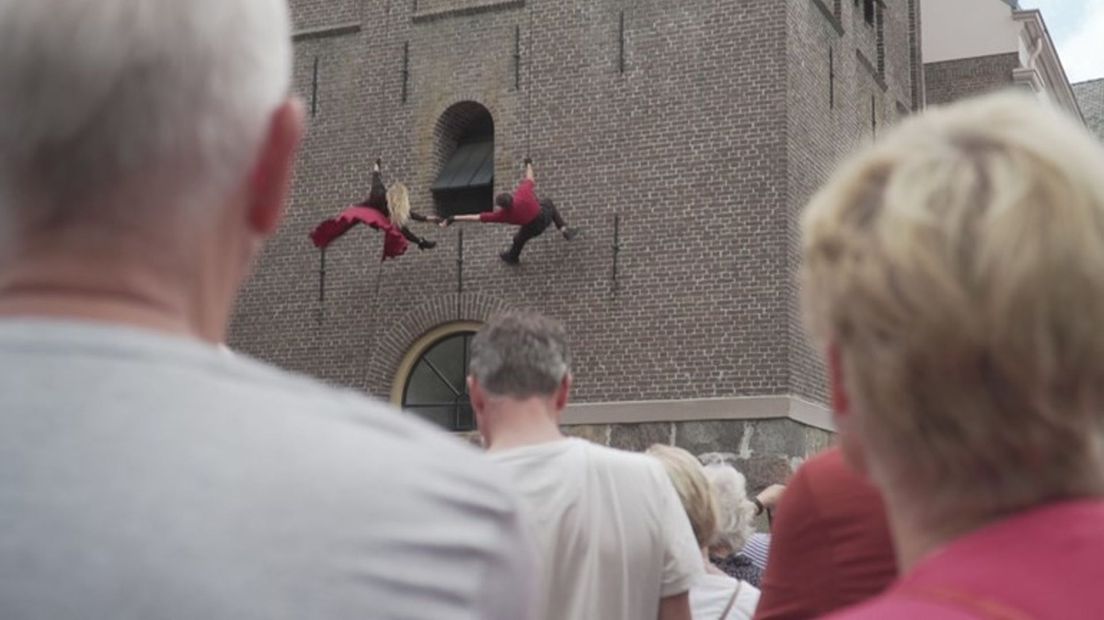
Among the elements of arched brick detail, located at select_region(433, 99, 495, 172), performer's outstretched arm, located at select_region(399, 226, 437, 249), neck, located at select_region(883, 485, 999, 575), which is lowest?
neck, located at select_region(883, 485, 999, 575)

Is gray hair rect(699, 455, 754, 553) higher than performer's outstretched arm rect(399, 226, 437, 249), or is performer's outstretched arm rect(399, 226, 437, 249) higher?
performer's outstretched arm rect(399, 226, 437, 249)

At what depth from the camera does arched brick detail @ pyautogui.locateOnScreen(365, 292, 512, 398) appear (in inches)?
506

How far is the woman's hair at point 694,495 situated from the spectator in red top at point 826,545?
1808mm

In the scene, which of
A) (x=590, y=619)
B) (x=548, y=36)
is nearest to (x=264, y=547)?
(x=590, y=619)

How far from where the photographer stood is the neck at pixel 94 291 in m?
1.07

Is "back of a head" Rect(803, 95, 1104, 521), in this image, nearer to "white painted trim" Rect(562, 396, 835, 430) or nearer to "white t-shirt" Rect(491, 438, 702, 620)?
"white t-shirt" Rect(491, 438, 702, 620)

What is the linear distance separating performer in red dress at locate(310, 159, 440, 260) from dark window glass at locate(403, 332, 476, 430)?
3.53 ft

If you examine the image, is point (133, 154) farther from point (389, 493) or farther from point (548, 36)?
point (548, 36)

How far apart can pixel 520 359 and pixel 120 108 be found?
6.14 ft

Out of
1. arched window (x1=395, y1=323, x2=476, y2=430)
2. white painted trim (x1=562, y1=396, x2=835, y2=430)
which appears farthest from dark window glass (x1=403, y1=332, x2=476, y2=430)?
white painted trim (x1=562, y1=396, x2=835, y2=430)

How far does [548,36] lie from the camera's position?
13.4m

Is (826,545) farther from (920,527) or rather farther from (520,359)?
(520,359)

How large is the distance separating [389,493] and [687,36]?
12.2 metres

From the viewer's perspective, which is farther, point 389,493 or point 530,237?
point 530,237
